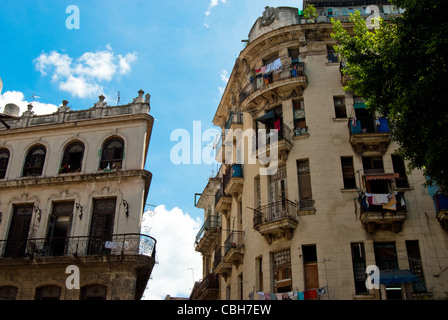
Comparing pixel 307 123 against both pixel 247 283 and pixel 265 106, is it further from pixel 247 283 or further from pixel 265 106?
pixel 247 283

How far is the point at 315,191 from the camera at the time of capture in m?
22.3

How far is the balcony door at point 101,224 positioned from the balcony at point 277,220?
7.33m

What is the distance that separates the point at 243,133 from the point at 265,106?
3002 millimetres

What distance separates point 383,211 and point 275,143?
6.27m

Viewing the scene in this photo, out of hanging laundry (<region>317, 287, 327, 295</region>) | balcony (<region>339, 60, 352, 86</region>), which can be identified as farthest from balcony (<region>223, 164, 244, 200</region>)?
hanging laundry (<region>317, 287, 327, 295</region>)

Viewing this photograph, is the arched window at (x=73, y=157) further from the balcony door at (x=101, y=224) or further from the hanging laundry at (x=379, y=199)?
the hanging laundry at (x=379, y=199)

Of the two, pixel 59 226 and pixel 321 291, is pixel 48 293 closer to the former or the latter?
pixel 59 226

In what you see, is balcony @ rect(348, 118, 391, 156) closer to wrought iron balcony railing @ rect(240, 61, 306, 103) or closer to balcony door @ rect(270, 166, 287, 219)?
balcony door @ rect(270, 166, 287, 219)

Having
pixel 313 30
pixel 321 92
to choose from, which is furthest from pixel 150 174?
pixel 313 30

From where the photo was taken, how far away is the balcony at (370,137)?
2269 centimetres

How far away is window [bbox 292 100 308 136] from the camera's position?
24031 mm

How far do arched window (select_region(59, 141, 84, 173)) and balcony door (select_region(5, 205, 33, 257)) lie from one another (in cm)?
275

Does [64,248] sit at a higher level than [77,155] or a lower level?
lower

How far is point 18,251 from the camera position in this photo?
2284 centimetres
